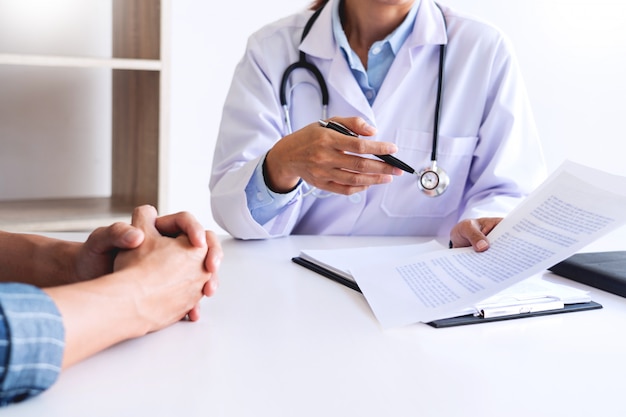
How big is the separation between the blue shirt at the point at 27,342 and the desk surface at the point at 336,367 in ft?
0.07

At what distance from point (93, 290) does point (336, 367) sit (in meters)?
0.28

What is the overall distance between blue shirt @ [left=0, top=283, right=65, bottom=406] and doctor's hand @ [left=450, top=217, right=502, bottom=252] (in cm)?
72

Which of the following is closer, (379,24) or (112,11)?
(379,24)

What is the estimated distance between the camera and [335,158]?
1287 mm

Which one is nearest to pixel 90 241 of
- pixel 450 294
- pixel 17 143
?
pixel 450 294

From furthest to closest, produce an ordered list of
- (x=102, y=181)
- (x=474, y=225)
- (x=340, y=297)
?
(x=102, y=181), (x=474, y=225), (x=340, y=297)

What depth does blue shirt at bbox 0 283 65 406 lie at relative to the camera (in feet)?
2.24

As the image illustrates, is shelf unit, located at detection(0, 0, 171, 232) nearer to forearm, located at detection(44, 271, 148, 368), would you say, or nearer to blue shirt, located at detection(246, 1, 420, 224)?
blue shirt, located at detection(246, 1, 420, 224)

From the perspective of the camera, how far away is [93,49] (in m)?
2.34

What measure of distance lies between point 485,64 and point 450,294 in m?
0.76

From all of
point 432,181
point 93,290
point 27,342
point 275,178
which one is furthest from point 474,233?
point 27,342

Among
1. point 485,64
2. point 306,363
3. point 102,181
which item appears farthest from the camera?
point 102,181

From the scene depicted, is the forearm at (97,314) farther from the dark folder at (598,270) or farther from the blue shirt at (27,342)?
the dark folder at (598,270)

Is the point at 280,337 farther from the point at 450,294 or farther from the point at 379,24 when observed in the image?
the point at 379,24
